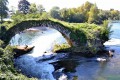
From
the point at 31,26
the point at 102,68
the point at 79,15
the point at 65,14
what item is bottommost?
the point at 102,68

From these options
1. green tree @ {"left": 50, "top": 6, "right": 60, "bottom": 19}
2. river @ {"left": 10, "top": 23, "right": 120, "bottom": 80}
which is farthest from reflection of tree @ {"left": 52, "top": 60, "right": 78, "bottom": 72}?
green tree @ {"left": 50, "top": 6, "right": 60, "bottom": 19}

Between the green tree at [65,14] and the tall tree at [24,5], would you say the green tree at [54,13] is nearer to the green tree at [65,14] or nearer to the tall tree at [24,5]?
the green tree at [65,14]

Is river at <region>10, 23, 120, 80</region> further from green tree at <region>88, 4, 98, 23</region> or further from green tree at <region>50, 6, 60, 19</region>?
green tree at <region>50, 6, 60, 19</region>

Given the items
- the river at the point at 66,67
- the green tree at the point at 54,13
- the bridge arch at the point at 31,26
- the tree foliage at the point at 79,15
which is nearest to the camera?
the river at the point at 66,67

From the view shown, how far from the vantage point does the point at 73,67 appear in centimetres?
3416

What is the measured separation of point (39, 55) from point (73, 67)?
7.81 meters

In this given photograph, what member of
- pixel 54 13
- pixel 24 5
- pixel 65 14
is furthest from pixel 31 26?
pixel 24 5

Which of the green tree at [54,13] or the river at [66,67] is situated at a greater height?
the green tree at [54,13]

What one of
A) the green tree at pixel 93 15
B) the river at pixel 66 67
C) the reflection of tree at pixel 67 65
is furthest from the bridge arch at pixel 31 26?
the green tree at pixel 93 15

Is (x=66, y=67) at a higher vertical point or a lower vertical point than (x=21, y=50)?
lower

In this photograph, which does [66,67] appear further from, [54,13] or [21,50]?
[54,13]

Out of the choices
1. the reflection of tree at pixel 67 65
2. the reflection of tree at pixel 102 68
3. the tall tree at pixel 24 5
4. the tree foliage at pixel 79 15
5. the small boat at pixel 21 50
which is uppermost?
the tall tree at pixel 24 5

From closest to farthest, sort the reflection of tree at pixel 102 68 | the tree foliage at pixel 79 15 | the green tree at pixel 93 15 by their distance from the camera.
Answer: the reflection of tree at pixel 102 68 → the green tree at pixel 93 15 → the tree foliage at pixel 79 15

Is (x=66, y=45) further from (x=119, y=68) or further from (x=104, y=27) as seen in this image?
(x=119, y=68)
